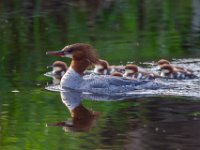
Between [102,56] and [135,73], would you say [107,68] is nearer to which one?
[135,73]

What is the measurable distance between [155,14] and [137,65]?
490 centimetres

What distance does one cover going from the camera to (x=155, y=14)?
17.0 m

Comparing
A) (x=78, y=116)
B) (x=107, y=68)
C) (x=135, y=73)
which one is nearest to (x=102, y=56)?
(x=107, y=68)

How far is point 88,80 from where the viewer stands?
11336mm

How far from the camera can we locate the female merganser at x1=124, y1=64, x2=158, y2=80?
11617mm

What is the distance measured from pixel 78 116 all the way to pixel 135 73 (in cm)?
256

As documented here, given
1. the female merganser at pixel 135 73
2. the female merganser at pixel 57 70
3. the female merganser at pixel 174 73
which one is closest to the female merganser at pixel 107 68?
the female merganser at pixel 135 73

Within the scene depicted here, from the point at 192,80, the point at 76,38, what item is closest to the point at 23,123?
the point at 192,80

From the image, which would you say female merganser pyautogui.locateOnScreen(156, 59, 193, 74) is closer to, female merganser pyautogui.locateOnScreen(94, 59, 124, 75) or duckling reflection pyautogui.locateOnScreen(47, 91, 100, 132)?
female merganser pyautogui.locateOnScreen(94, 59, 124, 75)

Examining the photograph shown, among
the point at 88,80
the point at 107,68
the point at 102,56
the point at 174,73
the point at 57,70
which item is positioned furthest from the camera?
the point at 102,56

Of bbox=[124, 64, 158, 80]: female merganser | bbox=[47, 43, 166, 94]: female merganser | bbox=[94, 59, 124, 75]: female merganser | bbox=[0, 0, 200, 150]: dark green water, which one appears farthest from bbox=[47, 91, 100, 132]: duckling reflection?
bbox=[94, 59, 124, 75]: female merganser

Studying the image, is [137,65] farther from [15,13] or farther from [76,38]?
[15,13]

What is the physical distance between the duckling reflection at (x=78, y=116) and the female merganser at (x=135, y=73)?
1275mm

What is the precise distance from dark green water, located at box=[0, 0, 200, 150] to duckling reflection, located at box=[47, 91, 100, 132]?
0.08 meters
